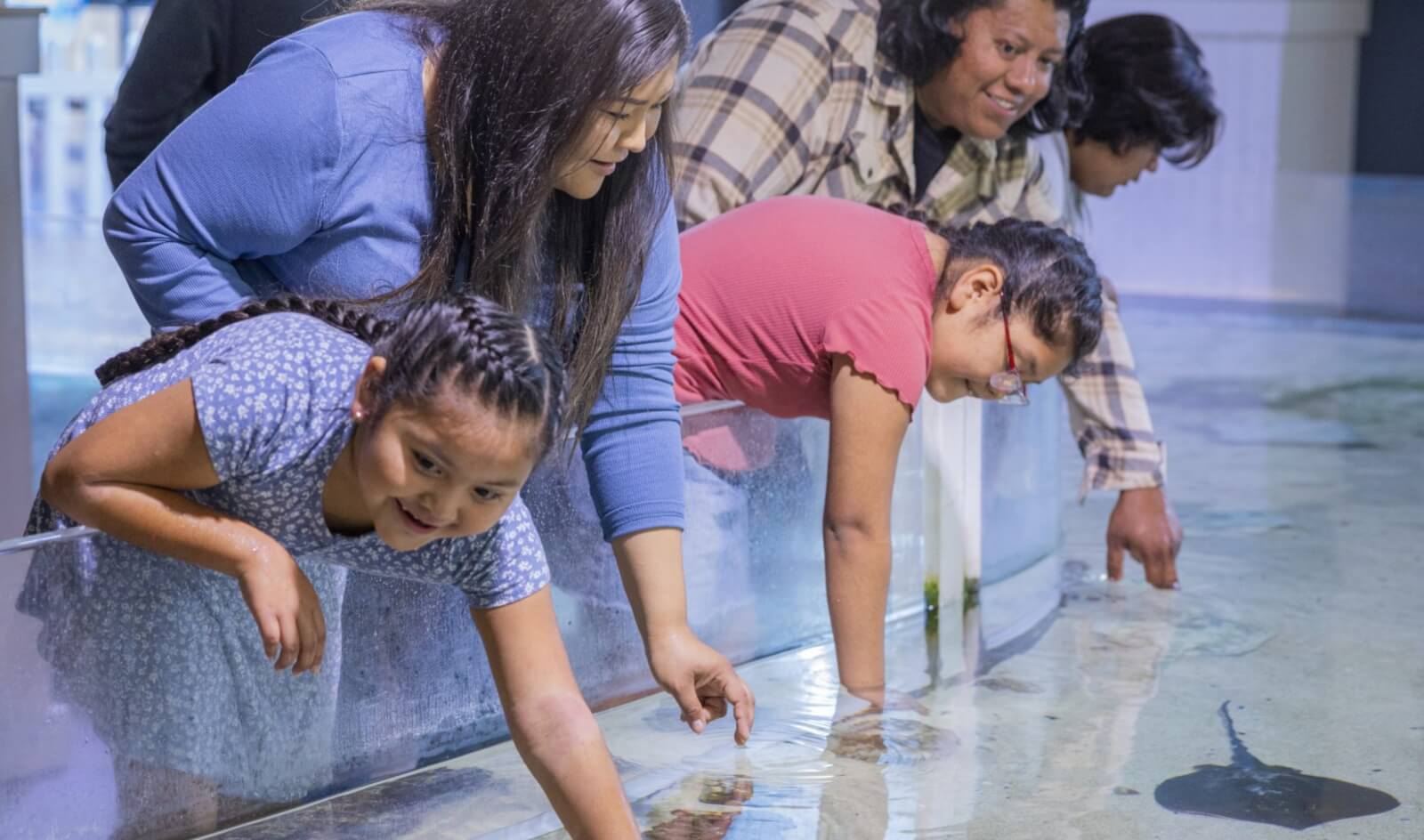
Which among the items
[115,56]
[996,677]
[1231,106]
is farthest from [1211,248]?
[115,56]

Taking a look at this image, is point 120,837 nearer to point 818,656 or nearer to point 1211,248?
point 818,656

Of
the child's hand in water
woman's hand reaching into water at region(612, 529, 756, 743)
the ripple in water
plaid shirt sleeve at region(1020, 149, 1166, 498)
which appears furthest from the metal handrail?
plaid shirt sleeve at region(1020, 149, 1166, 498)

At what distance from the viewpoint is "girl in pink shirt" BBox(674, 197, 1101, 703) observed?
196 centimetres

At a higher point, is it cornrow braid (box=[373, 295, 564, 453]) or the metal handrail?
cornrow braid (box=[373, 295, 564, 453])

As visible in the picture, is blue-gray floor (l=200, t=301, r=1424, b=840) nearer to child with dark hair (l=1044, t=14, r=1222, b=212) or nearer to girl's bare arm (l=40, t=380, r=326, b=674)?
girl's bare arm (l=40, t=380, r=326, b=674)

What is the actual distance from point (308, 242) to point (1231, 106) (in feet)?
Answer: 22.5

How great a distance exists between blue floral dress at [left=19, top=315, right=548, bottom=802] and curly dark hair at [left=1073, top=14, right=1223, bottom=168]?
1.57m

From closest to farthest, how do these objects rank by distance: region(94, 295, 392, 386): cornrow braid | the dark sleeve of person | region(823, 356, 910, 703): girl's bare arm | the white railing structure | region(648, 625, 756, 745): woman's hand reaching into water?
region(94, 295, 392, 386): cornrow braid → region(648, 625, 756, 745): woman's hand reaching into water → region(823, 356, 910, 703): girl's bare arm → the dark sleeve of person → the white railing structure

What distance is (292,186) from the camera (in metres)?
1.50

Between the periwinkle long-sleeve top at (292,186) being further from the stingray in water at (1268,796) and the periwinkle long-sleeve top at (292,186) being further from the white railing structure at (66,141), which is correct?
the white railing structure at (66,141)

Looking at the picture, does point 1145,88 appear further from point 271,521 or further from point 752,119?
point 271,521

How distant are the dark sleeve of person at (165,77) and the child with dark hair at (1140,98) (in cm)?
128

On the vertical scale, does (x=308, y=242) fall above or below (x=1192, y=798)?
above

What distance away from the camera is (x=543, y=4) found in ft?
4.92
